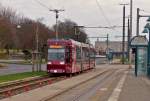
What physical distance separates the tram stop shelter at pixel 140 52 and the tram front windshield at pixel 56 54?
24.5 feet

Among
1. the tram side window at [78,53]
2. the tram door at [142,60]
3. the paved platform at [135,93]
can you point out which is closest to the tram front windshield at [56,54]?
the tram side window at [78,53]

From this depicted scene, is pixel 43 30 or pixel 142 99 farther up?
pixel 43 30

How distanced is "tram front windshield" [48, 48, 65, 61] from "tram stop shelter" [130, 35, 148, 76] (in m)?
7.46

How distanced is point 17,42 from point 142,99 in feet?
337

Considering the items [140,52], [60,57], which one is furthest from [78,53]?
[140,52]

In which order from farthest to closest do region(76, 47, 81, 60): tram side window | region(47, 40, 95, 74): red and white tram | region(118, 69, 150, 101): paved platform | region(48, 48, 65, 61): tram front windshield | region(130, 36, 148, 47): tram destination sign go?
1. region(76, 47, 81, 60): tram side window
2. region(130, 36, 148, 47): tram destination sign
3. region(48, 48, 65, 61): tram front windshield
4. region(47, 40, 95, 74): red and white tram
5. region(118, 69, 150, 101): paved platform

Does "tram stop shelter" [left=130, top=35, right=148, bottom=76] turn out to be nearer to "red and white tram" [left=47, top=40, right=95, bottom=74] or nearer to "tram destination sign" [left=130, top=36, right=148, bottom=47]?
"tram destination sign" [left=130, top=36, right=148, bottom=47]

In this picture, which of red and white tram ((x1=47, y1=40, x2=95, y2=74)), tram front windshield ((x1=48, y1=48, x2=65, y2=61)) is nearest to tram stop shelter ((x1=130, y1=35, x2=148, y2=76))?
red and white tram ((x1=47, y1=40, x2=95, y2=74))

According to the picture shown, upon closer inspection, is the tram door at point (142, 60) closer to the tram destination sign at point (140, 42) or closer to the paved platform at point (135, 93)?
the tram destination sign at point (140, 42)

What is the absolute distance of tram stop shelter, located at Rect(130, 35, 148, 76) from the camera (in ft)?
165

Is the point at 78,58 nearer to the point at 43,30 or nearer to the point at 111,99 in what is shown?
the point at 111,99

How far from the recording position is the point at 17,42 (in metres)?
124

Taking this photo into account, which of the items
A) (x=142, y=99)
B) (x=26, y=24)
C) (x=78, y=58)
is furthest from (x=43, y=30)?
(x=142, y=99)

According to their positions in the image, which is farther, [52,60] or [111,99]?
[52,60]
